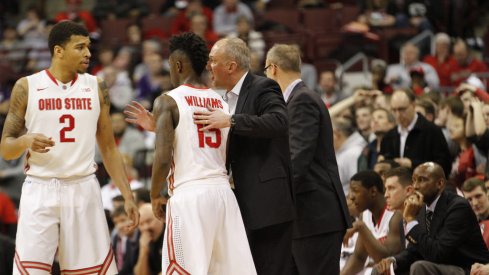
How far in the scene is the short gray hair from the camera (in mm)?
6643

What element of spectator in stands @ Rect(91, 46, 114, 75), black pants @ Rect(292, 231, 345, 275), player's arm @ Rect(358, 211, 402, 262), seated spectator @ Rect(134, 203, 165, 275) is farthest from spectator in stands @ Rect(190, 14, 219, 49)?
black pants @ Rect(292, 231, 345, 275)

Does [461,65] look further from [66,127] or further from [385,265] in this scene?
[66,127]

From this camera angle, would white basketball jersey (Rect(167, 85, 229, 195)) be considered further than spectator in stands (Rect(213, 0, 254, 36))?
No

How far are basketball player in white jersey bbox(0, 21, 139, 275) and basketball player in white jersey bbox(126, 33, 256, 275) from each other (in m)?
0.61

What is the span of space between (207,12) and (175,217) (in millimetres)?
11570

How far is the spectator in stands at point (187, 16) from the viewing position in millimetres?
17031

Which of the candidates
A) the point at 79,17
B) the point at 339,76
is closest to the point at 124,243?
the point at 339,76

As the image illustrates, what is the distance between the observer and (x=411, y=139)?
401 inches

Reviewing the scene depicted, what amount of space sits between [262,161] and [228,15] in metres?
10.8

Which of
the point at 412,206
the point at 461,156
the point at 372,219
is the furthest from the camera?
the point at 461,156

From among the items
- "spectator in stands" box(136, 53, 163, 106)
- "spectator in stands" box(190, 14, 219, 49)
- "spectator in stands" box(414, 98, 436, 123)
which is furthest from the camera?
"spectator in stands" box(190, 14, 219, 49)

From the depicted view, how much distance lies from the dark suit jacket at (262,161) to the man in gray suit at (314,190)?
0.38 m

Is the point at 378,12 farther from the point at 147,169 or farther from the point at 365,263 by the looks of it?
the point at 365,263

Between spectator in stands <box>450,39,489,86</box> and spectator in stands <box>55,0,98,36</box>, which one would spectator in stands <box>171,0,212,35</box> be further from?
spectator in stands <box>450,39,489,86</box>
